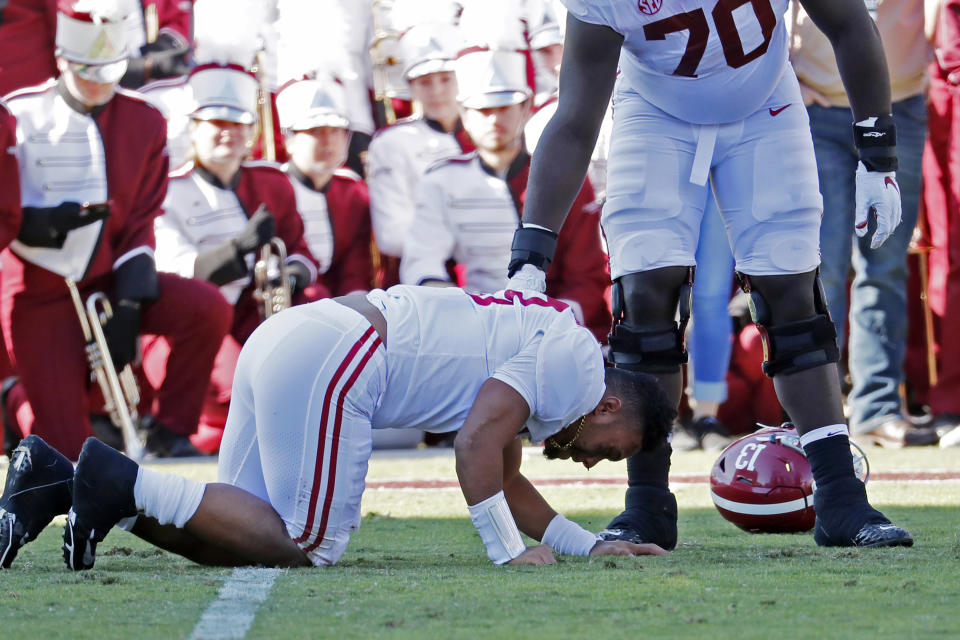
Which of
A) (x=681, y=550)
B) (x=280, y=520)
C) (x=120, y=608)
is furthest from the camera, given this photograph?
(x=681, y=550)

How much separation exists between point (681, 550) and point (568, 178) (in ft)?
3.38

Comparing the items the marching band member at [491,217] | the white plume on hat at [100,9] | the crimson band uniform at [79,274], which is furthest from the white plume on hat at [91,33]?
the marching band member at [491,217]

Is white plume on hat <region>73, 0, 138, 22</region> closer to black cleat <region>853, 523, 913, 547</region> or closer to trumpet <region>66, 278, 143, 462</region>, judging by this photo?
trumpet <region>66, 278, 143, 462</region>

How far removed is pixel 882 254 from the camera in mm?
8172

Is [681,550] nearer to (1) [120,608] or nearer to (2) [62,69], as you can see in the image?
(1) [120,608]

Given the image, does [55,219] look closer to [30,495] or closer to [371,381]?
[30,495]

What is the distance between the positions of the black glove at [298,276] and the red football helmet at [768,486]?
463 cm

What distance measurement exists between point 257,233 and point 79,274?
104 centimetres

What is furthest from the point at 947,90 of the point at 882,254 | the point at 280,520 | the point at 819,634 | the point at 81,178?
the point at 819,634

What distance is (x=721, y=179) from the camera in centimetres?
448

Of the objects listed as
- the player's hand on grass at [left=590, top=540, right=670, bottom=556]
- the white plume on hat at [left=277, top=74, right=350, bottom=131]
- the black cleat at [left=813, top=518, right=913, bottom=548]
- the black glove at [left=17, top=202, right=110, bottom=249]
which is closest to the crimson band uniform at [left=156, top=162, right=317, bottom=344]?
the white plume on hat at [left=277, top=74, right=350, bottom=131]

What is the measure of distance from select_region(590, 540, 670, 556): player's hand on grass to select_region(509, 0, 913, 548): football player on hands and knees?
10.0 inches

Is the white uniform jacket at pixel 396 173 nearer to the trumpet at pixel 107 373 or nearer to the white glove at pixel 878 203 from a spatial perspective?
the trumpet at pixel 107 373

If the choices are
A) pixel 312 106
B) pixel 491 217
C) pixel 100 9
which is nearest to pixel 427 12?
pixel 312 106
